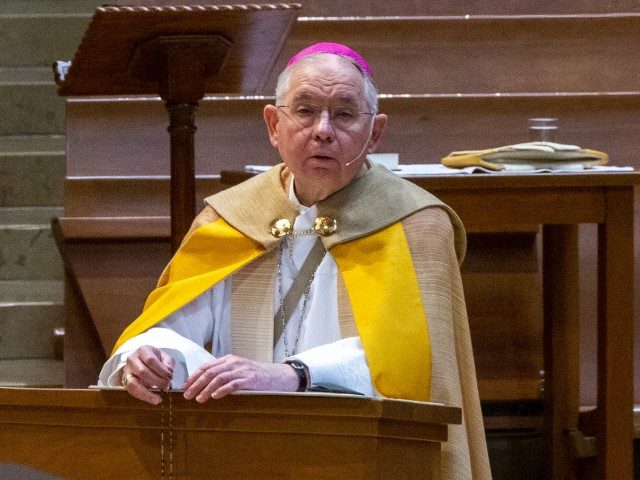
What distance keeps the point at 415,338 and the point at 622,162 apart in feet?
7.62

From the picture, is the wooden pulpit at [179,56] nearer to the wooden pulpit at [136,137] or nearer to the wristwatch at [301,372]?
the wooden pulpit at [136,137]

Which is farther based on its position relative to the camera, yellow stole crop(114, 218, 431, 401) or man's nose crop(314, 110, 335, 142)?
man's nose crop(314, 110, 335, 142)

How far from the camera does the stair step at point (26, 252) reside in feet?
16.5

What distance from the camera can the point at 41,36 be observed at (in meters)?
5.72

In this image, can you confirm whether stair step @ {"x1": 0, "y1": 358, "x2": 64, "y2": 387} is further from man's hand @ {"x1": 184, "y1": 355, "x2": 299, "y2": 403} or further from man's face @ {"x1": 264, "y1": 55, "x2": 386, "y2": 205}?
man's hand @ {"x1": 184, "y1": 355, "x2": 299, "y2": 403}

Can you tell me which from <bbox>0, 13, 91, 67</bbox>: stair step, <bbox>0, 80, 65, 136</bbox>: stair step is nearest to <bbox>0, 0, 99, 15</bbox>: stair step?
<bbox>0, 13, 91, 67</bbox>: stair step

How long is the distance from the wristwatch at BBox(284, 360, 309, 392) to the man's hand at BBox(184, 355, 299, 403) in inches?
0.5

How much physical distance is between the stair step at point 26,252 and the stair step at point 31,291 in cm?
4

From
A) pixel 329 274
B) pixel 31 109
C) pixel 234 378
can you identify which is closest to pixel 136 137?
pixel 31 109

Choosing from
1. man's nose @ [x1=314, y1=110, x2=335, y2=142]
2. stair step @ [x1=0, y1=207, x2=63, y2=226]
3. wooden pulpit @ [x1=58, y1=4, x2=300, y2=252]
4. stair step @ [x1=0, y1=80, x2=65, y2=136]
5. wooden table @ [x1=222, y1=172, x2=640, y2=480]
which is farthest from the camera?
stair step @ [x1=0, y1=80, x2=65, y2=136]

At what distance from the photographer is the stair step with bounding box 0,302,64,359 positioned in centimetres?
466

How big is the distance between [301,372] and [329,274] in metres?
0.39

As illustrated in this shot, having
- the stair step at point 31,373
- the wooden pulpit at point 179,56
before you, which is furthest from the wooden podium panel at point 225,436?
the stair step at point 31,373

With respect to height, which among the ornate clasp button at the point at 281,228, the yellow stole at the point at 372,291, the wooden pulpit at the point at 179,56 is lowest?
the yellow stole at the point at 372,291
